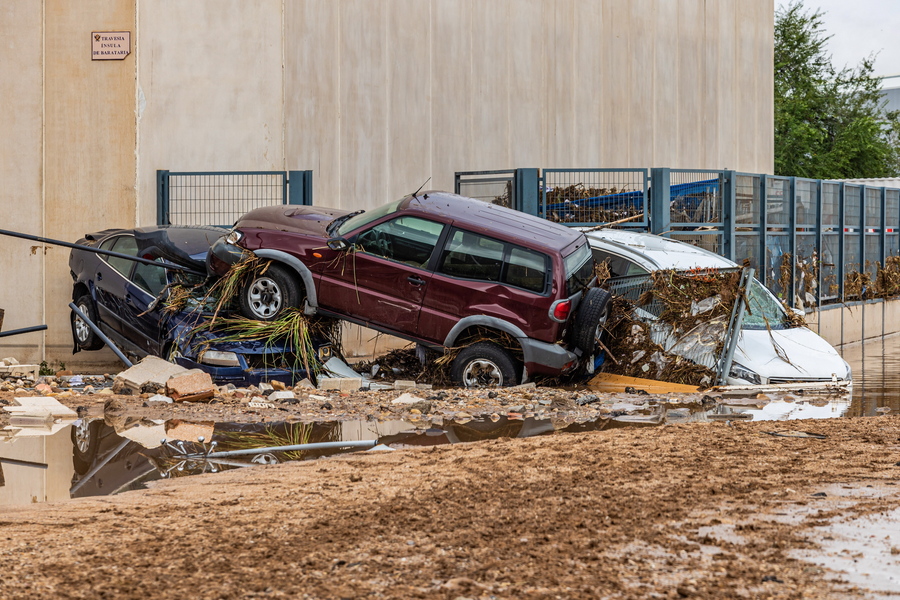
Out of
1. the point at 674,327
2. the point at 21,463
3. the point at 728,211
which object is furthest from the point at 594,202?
the point at 21,463

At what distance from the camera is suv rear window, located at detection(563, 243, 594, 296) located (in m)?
11.1

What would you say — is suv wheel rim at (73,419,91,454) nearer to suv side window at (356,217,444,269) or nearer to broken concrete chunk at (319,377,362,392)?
broken concrete chunk at (319,377,362,392)

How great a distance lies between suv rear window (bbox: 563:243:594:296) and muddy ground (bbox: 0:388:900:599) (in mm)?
3429

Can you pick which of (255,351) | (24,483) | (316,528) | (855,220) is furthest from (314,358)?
(855,220)

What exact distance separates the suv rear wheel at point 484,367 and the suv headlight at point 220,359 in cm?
242

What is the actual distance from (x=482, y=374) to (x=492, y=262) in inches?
48.6

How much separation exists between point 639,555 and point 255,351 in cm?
714

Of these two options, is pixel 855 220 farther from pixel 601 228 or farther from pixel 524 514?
pixel 524 514

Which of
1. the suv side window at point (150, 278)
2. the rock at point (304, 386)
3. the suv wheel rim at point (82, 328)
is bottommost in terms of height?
the rock at point (304, 386)

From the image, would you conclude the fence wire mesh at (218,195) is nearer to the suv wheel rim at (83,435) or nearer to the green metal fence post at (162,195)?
the green metal fence post at (162,195)

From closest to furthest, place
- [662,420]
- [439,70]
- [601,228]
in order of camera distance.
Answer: [662,420] → [601,228] → [439,70]

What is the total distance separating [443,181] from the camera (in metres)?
17.9

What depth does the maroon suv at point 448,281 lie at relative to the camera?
10.9 m

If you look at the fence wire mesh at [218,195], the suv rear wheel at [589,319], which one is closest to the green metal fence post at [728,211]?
the suv rear wheel at [589,319]
